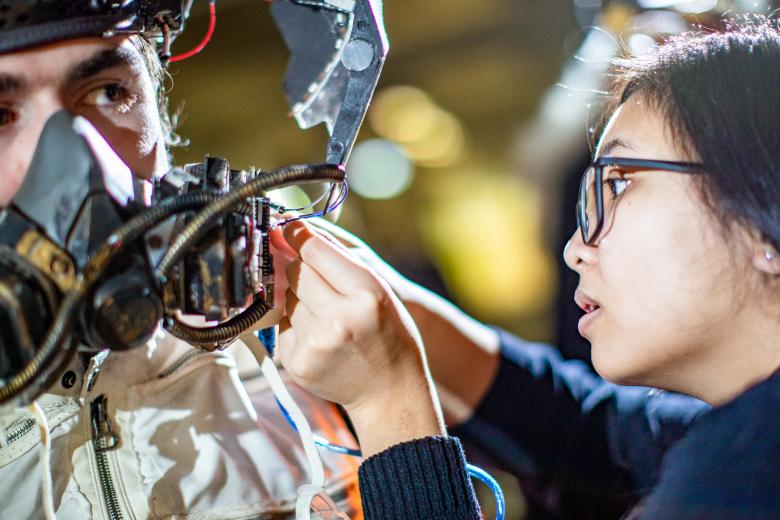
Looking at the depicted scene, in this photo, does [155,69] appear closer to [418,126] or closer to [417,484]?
[417,484]

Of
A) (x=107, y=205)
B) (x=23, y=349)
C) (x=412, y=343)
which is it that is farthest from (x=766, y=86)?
(x=23, y=349)

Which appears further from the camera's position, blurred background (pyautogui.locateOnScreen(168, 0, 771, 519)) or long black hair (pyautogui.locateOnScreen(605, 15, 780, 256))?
blurred background (pyautogui.locateOnScreen(168, 0, 771, 519))

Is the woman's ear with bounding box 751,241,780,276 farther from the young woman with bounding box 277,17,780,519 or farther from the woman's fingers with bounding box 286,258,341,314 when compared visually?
the woman's fingers with bounding box 286,258,341,314

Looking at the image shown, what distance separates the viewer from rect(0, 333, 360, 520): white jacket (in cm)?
131

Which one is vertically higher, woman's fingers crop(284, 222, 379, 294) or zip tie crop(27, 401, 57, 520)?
woman's fingers crop(284, 222, 379, 294)

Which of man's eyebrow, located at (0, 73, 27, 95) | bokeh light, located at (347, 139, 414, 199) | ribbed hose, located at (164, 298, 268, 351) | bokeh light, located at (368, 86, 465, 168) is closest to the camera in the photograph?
ribbed hose, located at (164, 298, 268, 351)

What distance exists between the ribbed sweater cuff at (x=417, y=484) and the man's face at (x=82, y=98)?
31.7 inches

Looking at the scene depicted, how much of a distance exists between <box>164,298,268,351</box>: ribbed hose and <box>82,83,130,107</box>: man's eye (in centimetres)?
57

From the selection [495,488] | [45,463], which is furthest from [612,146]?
[45,463]

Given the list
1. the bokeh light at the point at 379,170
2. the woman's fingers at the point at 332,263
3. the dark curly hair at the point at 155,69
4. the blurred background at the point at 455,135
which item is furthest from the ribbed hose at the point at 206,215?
the bokeh light at the point at 379,170

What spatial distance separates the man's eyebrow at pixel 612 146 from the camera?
1.38 m

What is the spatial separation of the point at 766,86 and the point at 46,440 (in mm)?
1573

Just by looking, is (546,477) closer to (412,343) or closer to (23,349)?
(412,343)

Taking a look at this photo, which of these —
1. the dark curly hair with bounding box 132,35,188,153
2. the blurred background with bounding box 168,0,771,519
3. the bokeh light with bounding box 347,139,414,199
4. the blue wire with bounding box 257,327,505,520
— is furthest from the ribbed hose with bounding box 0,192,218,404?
the bokeh light with bounding box 347,139,414,199
